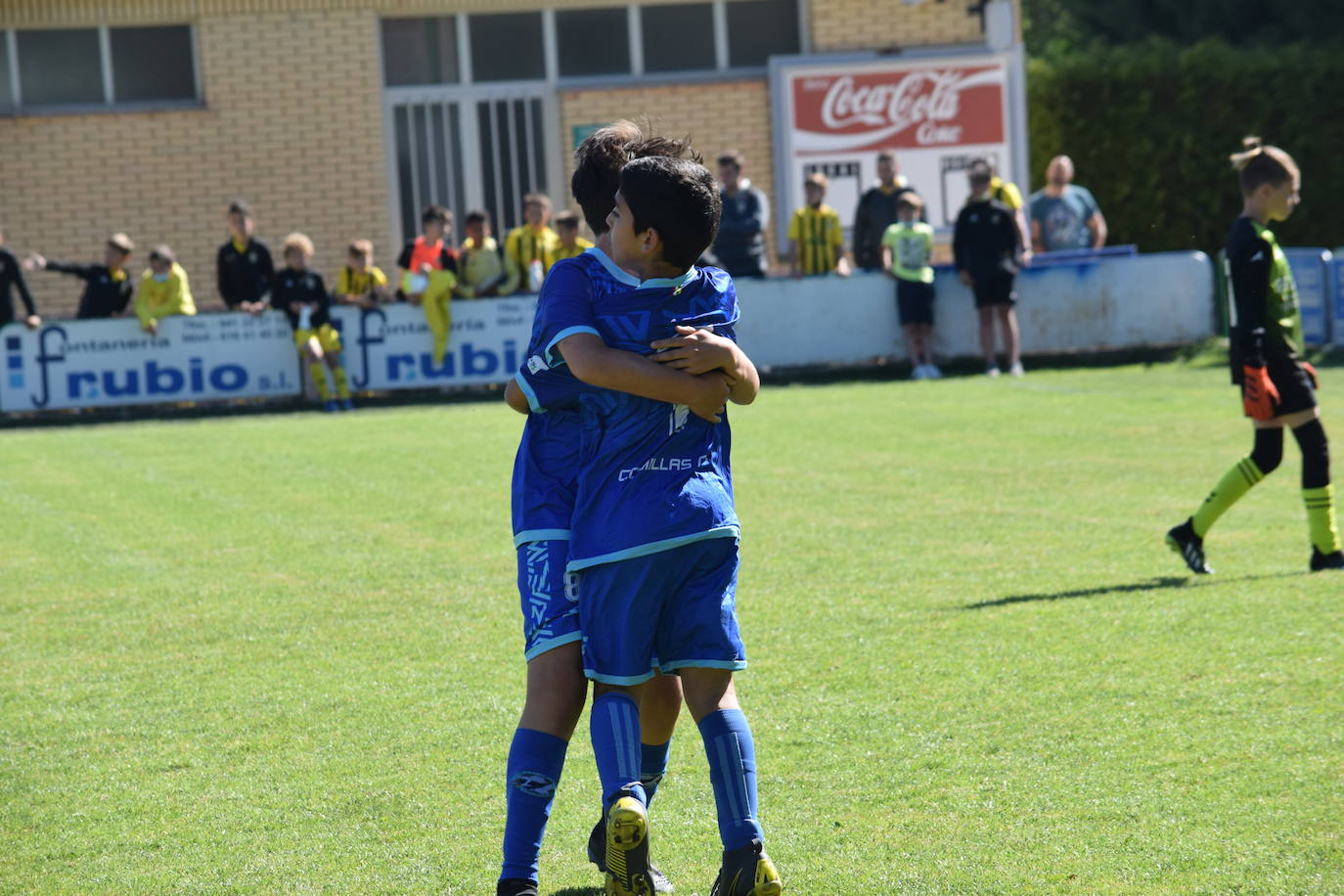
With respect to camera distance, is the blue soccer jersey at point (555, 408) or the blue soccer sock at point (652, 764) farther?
the blue soccer sock at point (652, 764)

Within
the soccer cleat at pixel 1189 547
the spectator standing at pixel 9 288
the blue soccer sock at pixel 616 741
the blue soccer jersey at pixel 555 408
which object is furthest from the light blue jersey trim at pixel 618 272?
the spectator standing at pixel 9 288

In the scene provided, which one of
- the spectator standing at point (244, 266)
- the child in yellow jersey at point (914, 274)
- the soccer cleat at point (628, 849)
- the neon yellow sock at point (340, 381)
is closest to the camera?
the soccer cleat at point (628, 849)

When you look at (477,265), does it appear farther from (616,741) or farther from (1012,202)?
(616,741)

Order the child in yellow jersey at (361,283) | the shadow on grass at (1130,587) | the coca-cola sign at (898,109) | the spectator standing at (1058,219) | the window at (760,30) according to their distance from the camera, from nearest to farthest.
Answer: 1. the shadow on grass at (1130,587)
2. the child in yellow jersey at (361,283)
3. the spectator standing at (1058,219)
4. the coca-cola sign at (898,109)
5. the window at (760,30)

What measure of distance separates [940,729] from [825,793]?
0.69 meters

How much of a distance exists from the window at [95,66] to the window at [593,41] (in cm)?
458

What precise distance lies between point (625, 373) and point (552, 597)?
0.55 metres

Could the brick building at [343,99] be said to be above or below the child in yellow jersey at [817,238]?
above

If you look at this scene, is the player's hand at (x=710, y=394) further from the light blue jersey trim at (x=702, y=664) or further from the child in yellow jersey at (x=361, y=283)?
the child in yellow jersey at (x=361, y=283)

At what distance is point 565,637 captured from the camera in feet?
12.5

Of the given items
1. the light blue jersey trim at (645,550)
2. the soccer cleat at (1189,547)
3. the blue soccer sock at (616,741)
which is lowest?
the soccer cleat at (1189,547)

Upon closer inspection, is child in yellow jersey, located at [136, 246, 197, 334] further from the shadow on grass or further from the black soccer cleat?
the black soccer cleat

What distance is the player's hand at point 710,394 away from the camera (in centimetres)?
368

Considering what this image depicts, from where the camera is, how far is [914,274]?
58.0 ft
